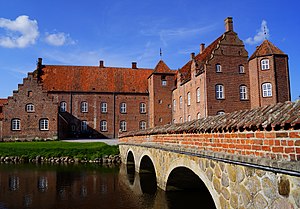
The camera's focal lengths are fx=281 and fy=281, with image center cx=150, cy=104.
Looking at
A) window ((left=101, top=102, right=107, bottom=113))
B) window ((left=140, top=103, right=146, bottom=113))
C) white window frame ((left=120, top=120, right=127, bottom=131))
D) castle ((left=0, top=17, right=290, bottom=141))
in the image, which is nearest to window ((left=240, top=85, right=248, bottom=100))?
castle ((left=0, top=17, right=290, bottom=141))

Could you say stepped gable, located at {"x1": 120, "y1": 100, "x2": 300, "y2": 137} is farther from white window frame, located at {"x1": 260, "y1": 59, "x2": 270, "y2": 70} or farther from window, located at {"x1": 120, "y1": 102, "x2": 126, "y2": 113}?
window, located at {"x1": 120, "y1": 102, "x2": 126, "y2": 113}

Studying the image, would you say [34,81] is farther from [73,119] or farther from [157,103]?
[157,103]

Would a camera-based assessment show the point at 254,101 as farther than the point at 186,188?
Yes

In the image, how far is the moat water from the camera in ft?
34.0

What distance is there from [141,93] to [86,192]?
25278mm

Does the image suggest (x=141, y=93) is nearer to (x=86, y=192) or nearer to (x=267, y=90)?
(x=267, y=90)

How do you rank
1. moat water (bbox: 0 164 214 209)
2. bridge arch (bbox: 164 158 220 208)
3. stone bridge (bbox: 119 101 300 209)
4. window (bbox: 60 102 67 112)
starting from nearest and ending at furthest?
stone bridge (bbox: 119 101 300 209), bridge arch (bbox: 164 158 220 208), moat water (bbox: 0 164 214 209), window (bbox: 60 102 67 112)

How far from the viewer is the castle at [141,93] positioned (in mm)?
23297

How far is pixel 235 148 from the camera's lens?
4887mm

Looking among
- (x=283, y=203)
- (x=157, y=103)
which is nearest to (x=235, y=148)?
(x=283, y=203)

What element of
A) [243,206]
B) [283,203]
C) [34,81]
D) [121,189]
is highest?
[34,81]

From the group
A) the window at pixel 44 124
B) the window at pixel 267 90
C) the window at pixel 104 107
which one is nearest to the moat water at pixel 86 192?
the window at pixel 267 90

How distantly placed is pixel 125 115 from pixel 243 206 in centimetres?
3293

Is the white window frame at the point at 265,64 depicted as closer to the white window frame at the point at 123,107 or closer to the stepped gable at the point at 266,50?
the stepped gable at the point at 266,50
